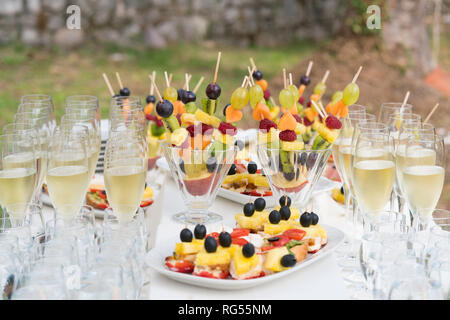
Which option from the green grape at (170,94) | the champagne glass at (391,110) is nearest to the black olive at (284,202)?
the green grape at (170,94)

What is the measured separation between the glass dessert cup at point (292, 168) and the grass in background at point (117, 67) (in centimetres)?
556

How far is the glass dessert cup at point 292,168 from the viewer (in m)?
2.05

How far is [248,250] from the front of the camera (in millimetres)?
1581

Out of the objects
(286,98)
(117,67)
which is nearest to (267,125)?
(286,98)

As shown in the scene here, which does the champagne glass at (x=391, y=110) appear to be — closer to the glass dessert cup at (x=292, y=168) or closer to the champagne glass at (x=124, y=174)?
the glass dessert cup at (x=292, y=168)

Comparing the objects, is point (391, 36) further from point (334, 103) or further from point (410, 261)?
point (410, 261)

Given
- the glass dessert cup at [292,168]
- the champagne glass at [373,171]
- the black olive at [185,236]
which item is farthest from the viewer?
the glass dessert cup at [292,168]

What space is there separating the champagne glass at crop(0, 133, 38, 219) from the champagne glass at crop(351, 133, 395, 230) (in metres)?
0.99

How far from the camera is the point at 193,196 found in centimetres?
214

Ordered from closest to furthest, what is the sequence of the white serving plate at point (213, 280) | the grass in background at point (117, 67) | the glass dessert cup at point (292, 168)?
the white serving plate at point (213, 280), the glass dessert cup at point (292, 168), the grass in background at point (117, 67)

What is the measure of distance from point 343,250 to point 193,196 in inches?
22.1

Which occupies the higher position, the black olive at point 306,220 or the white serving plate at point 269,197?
the white serving plate at point 269,197

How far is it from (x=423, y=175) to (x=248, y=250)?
603 millimetres

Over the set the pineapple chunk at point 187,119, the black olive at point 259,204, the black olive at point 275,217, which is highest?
the pineapple chunk at point 187,119
